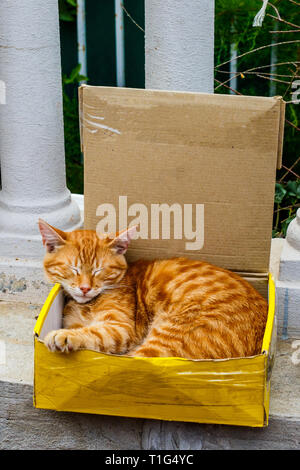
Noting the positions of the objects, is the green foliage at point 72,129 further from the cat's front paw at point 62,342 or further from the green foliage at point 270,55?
the cat's front paw at point 62,342

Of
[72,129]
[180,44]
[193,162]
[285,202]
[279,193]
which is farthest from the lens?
[72,129]

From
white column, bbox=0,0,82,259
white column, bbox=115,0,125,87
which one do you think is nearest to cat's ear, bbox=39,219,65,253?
white column, bbox=0,0,82,259

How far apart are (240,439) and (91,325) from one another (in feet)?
2.02

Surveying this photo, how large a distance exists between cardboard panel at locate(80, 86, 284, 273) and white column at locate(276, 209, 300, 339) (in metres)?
0.22

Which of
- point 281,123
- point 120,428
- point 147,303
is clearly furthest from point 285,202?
point 120,428

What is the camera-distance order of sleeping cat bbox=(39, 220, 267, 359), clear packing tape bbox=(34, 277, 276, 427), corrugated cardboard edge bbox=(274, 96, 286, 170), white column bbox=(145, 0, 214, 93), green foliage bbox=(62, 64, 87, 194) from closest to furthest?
clear packing tape bbox=(34, 277, 276, 427)
sleeping cat bbox=(39, 220, 267, 359)
corrugated cardboard edge bbox=(274, 96, 286, 170)
white column bbox=(145, 0, 214, 93)
green foliage bbox=(62, 64, 87, 194)

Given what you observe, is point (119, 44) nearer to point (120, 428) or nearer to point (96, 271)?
point (96, 271)

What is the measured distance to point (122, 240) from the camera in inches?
92.4

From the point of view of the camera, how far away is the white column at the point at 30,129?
2607mm

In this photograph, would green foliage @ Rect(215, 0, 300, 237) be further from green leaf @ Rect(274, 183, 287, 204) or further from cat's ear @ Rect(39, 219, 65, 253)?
cat's ear @ Rect(39, 219, 65, 253)

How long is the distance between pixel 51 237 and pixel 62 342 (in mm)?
571

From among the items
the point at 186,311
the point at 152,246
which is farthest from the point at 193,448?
the point at 152,246

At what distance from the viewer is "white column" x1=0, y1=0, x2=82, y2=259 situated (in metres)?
2.61

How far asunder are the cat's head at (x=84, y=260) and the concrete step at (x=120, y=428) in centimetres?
34
